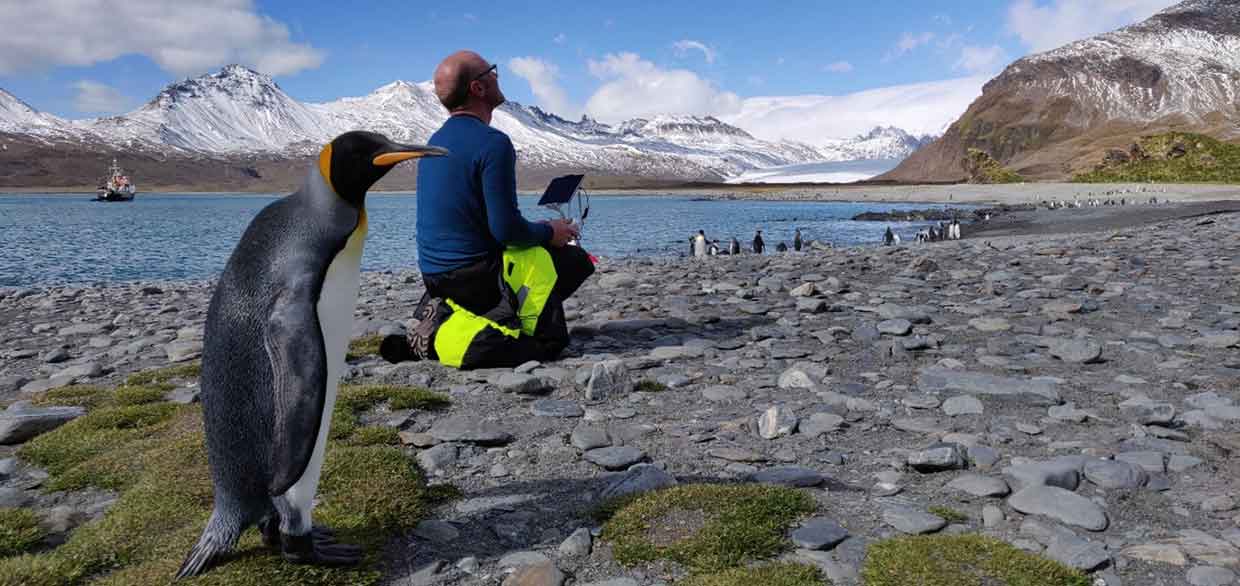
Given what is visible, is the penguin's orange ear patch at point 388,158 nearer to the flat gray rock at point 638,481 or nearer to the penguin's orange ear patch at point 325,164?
the penguin's orange ear patch at point 325,164

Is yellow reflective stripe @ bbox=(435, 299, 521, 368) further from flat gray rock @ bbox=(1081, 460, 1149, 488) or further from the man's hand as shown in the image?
flat gray rock @ bbox=(1081, 460, 1149, 488)

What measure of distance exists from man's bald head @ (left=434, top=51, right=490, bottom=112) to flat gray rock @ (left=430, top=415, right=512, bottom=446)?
2.46m

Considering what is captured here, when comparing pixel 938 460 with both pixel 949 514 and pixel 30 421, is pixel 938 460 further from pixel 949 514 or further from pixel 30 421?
pixel 30 421

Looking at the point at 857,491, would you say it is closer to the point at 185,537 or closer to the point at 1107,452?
the point at 1107,452

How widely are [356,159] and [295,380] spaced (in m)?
0.87

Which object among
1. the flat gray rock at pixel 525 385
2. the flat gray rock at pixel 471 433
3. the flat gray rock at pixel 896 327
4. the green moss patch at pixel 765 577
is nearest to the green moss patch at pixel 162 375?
the flat gray rock at pixel 525 385

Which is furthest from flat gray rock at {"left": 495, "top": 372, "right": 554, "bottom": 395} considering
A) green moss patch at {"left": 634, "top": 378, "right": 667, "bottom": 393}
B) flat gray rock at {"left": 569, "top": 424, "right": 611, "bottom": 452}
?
flat gray rock at {"left": 569, "top": 424, "right": 611, "bottom": 452}

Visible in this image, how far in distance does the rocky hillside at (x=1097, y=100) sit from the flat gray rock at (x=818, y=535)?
153m

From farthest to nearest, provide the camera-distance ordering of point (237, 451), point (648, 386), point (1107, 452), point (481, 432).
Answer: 1. point (648, 386)
2. point (481, 432)
3. point (1107, 452)
4. point (237, 451)

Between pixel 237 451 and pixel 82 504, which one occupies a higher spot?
pixel 237 451

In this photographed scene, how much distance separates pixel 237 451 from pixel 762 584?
80.9 inches

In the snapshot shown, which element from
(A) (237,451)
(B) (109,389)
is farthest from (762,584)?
(B) (109,389)

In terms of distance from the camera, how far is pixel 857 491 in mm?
3867

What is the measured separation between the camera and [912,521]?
3.42 metres
